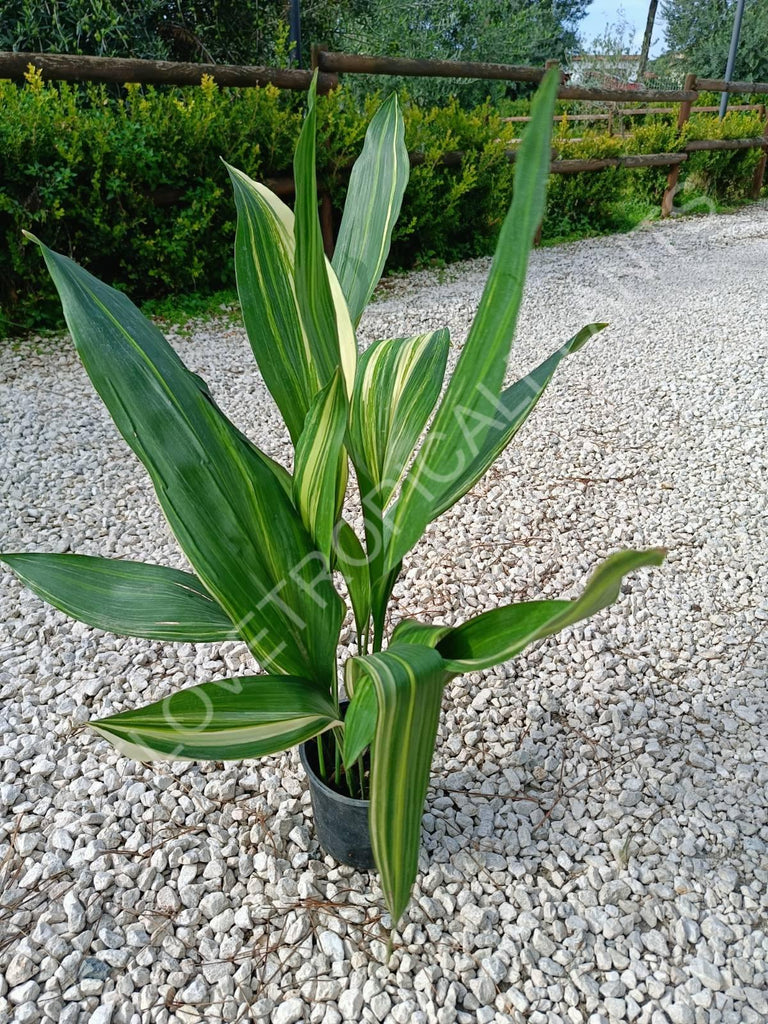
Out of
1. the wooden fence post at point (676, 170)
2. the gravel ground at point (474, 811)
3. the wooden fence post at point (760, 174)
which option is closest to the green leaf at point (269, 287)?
the gravel ground at point (474, 811)

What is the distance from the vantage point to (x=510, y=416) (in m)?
0.80

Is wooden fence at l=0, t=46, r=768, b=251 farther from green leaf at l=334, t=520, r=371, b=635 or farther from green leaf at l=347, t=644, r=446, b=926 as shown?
green leaf at l=347, t=644, r=446, b=926

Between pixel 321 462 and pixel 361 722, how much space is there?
247mm

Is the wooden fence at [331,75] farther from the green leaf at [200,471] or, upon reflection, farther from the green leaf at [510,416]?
the green leaf at [510,416]

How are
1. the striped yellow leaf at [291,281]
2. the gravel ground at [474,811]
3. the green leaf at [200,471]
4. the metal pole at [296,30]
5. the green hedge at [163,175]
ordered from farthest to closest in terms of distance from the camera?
the metal pole at [296,30] → the green hedge at [163,175] → the gravel ground at [474,811] → the striped yellow leaf at [291,281] → the green leaf at [200,471]

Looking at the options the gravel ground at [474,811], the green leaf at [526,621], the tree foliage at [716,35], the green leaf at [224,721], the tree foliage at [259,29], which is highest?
the tree foliage at [716,35]

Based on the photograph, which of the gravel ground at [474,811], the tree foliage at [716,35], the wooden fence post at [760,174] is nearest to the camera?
the gravel ground at [474,811]

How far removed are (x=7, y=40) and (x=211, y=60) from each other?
1513 millimetres

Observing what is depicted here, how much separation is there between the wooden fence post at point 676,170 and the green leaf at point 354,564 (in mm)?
6189

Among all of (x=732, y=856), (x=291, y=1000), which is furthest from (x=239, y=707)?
(x=732, y=856)

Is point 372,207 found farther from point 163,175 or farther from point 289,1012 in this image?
point 163,175

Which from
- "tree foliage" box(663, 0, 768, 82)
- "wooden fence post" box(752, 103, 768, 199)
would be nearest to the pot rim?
"wooden fence post" box(752, 103, 768, 199)

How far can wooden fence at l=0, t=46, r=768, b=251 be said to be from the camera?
3.11m

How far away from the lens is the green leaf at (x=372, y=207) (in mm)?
840
